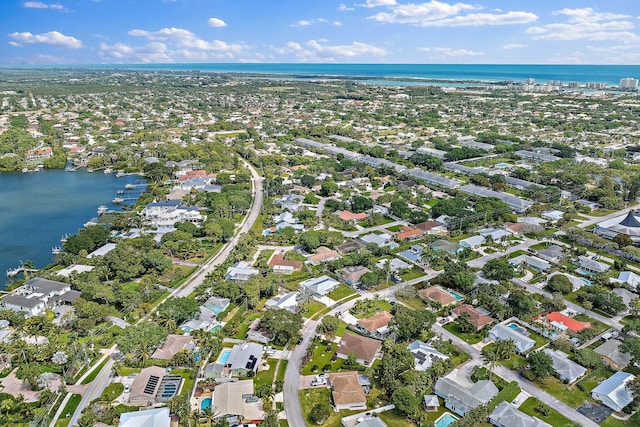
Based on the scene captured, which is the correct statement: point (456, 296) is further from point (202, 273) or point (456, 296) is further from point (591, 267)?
point (202, 273)

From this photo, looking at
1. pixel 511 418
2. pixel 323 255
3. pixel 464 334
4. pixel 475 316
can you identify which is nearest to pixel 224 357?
pixel 323 255

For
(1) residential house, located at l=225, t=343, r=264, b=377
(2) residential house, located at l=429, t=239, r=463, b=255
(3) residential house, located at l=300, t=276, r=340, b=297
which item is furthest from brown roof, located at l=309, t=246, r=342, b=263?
(1) residential house, located at l=225, t=343, r=264, b=377

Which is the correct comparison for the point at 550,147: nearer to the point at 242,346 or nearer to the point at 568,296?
the point at 568,296

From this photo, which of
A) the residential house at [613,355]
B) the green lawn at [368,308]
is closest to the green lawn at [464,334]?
the green lawn at [368,308]

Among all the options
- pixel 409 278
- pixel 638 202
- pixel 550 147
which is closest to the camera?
pixel 409 278

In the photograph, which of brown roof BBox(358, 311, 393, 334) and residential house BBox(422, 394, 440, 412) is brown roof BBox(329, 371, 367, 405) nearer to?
residential house BBox(422, 394, 440, 412)

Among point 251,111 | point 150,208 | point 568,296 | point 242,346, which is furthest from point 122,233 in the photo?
point 251,111
